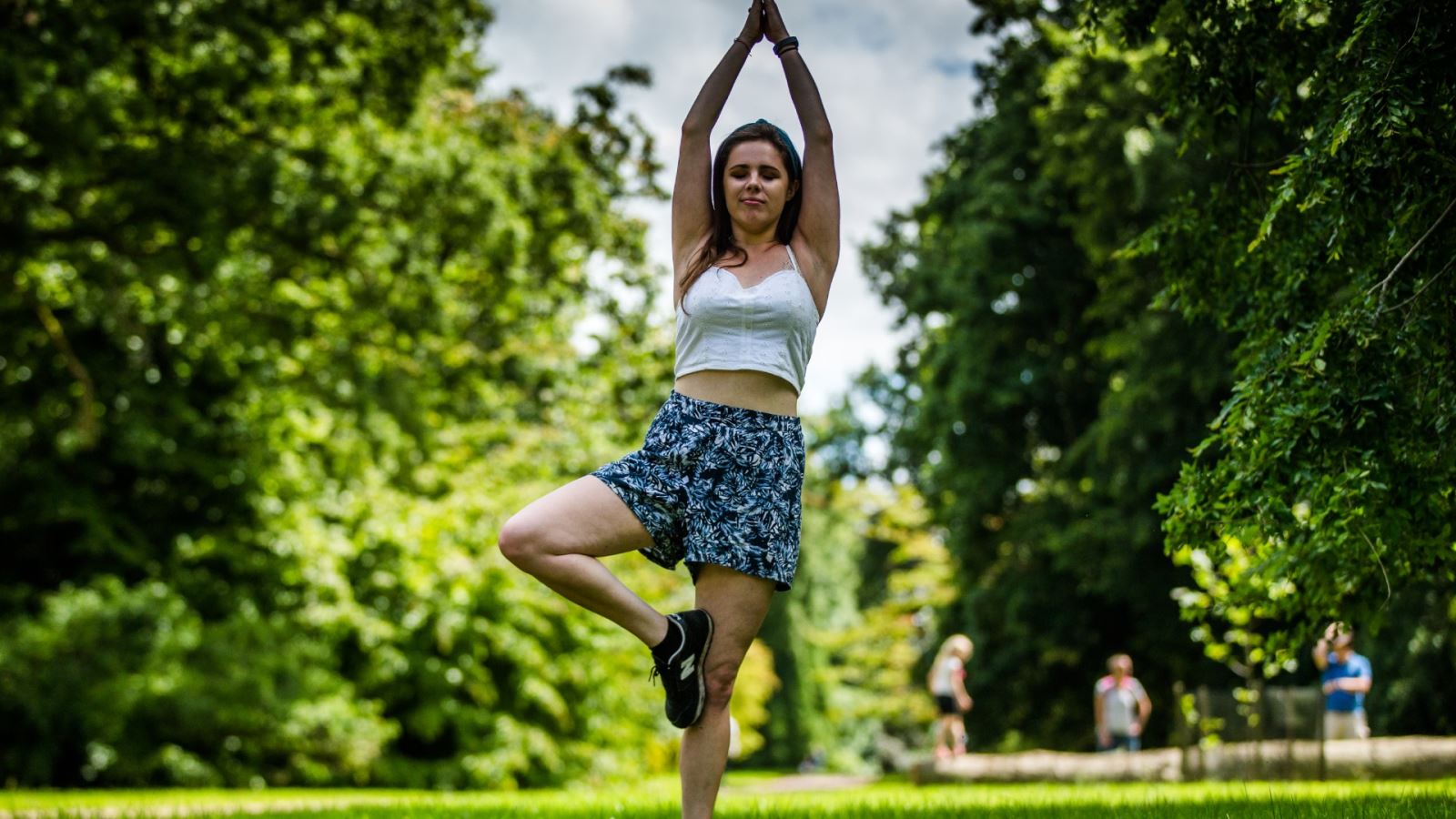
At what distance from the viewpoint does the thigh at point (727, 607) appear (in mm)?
3562

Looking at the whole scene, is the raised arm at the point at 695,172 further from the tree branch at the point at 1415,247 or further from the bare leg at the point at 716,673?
the tree branch at the point at 1415,247

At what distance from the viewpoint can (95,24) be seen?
1116 centimetres

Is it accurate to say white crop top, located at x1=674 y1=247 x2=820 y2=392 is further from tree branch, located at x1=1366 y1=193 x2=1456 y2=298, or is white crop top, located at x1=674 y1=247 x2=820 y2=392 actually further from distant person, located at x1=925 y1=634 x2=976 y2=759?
distant person, located at x1=925 y1=634 x2=976 y2=759

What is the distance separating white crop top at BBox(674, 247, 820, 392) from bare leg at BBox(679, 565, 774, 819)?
592 mm

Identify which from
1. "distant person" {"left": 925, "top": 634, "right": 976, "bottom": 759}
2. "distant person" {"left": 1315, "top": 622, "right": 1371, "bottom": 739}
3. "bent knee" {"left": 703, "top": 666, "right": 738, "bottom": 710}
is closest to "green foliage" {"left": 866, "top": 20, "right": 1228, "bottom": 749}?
"distant person" {"left": 925, "top": 634, "right": 976, "bottom": 759}

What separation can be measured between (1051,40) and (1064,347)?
753 centimetres

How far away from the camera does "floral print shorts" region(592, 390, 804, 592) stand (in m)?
3.56

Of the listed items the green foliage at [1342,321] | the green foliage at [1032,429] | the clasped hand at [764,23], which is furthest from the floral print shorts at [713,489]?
the green foliage at [1032,429]

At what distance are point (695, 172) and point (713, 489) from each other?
1008 mm

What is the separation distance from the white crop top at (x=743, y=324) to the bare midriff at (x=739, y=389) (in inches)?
1.1

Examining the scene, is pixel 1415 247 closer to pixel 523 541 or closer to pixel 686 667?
pixel 686 667

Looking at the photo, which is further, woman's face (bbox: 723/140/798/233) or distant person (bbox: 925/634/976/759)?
distant person (bbox: 925/634/976/759)

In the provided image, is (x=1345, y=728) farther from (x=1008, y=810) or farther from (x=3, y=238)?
(x=3, y=238)

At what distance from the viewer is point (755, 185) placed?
151 inches
